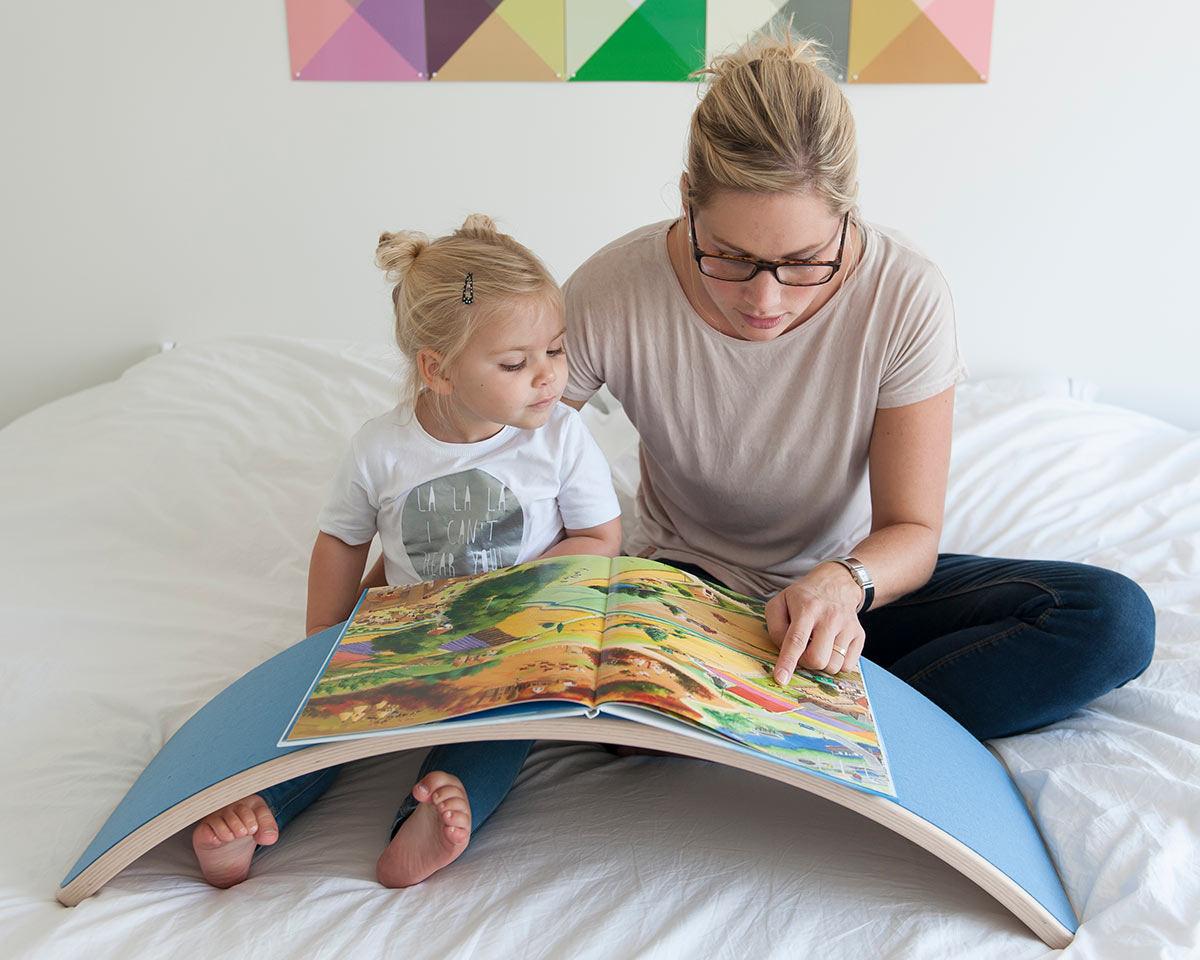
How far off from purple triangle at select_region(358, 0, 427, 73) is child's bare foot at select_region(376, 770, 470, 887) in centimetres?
166

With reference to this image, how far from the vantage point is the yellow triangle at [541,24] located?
6.57 ft

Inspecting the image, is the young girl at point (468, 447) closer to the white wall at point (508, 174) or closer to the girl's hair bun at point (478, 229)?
the girl's hair bun at point (478, 229)

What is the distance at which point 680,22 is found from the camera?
2.00 metres

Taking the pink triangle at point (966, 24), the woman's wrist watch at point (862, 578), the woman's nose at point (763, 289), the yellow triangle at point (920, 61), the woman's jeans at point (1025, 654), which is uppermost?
the pink triangle at point (966, 24)

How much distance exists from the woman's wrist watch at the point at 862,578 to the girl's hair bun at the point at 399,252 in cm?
55

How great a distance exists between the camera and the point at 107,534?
4.80 feet

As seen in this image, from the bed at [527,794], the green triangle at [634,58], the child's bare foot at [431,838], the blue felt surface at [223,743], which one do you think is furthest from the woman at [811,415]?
the green triangle at [634,58]

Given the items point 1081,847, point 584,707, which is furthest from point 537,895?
point 1081,847

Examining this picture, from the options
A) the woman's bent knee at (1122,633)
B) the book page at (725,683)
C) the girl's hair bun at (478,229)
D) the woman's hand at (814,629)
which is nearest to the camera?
the book page at (725,683)

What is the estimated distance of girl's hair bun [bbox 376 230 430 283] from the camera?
108 cm

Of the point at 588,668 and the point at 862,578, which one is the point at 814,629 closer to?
the point at 862,578

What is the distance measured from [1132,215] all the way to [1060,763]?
153 cm

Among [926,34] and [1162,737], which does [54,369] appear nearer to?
[926,34]

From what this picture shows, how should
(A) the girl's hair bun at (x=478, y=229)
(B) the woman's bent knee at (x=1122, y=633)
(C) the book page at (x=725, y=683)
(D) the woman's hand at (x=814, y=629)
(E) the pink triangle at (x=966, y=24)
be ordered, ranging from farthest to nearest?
(E) the pink triangle at (x=966, y=24) < (A) the girl's hair bun at (x=478, y=229) < (B) the woman's bent knee at (x=1122, y=633) < (D) the woman's hand at (x=814, y=629) < (C) the book page at (x=725, y=683)
